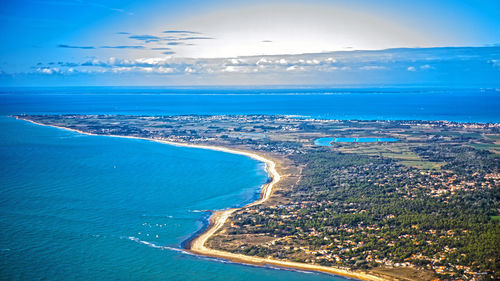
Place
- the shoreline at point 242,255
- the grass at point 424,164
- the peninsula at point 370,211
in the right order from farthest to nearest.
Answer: the grass at point 424,164 < the peninsula at point 370,211 < the shoreline at point 242,255

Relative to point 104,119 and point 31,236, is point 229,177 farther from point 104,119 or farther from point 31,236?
point 104,119

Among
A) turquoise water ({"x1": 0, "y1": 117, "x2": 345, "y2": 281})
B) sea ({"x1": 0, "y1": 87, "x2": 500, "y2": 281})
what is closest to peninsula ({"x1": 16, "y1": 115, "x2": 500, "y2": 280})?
sea ({"x1": 0, "y1": 87, "x2": 500, "y2": 281})

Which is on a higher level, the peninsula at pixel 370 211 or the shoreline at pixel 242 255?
the peninsula at pixel 370 211

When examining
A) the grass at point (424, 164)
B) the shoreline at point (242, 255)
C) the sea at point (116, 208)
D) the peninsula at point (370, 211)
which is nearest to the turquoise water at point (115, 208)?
the sea at point (116, 208)

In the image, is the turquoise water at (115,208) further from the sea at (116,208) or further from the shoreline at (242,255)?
the shoreline at (242,255)

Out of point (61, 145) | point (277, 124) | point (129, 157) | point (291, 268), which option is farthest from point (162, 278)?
point (277, 124)

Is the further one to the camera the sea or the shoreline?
the sea

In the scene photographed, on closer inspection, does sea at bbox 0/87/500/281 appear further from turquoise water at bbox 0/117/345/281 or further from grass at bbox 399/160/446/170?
grass at bbox 399/160/446/170

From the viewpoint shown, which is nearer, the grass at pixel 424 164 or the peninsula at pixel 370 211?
the peninsula at pixel 370 211
